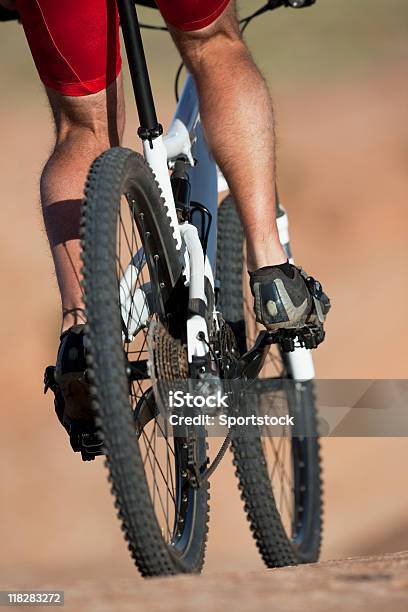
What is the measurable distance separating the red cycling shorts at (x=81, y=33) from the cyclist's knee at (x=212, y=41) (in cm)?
3

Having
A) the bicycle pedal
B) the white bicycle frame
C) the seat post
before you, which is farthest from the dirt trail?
the seat post

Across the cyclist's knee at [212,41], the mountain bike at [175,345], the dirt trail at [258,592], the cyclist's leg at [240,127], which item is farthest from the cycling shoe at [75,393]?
the cyclist's knee at [212,41]

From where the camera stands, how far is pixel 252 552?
6.90 m

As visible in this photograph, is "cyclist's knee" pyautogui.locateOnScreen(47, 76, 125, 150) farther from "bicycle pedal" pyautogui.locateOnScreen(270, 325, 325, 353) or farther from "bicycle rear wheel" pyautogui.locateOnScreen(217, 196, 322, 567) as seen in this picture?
"bicycle rear wheel" pyautogui.locateOnScreen(217, 196, 322, 567)

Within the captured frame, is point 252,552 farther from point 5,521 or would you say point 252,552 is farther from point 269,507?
point 269,507

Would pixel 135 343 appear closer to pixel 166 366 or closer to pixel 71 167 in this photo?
pixel 166 366

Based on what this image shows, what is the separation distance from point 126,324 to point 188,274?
0.31 meters

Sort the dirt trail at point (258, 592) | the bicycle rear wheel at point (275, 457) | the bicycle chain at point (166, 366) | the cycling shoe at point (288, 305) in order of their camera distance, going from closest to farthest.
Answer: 1. the dirt trail at point (258, 592)
2. the bicycle chain at point (166, 366)
3. the cycling shoe at point (288, 305)
4. the bicycle rear wheel at point (275, 457)

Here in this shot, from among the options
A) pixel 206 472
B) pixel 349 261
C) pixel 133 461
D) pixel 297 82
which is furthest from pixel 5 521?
pixel 297 82

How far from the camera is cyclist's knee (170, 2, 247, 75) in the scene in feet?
10.7

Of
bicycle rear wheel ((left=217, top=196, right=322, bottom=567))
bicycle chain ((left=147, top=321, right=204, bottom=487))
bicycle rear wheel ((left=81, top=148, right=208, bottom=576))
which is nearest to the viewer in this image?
bicycle rear wheel ((left=81, top=148, right=208, bottom=576))

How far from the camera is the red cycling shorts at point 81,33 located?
316cm

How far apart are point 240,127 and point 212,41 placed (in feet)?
0.78

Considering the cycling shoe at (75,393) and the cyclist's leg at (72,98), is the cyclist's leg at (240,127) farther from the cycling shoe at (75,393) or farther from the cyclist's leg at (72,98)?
the cycling shoe at (75,393)
